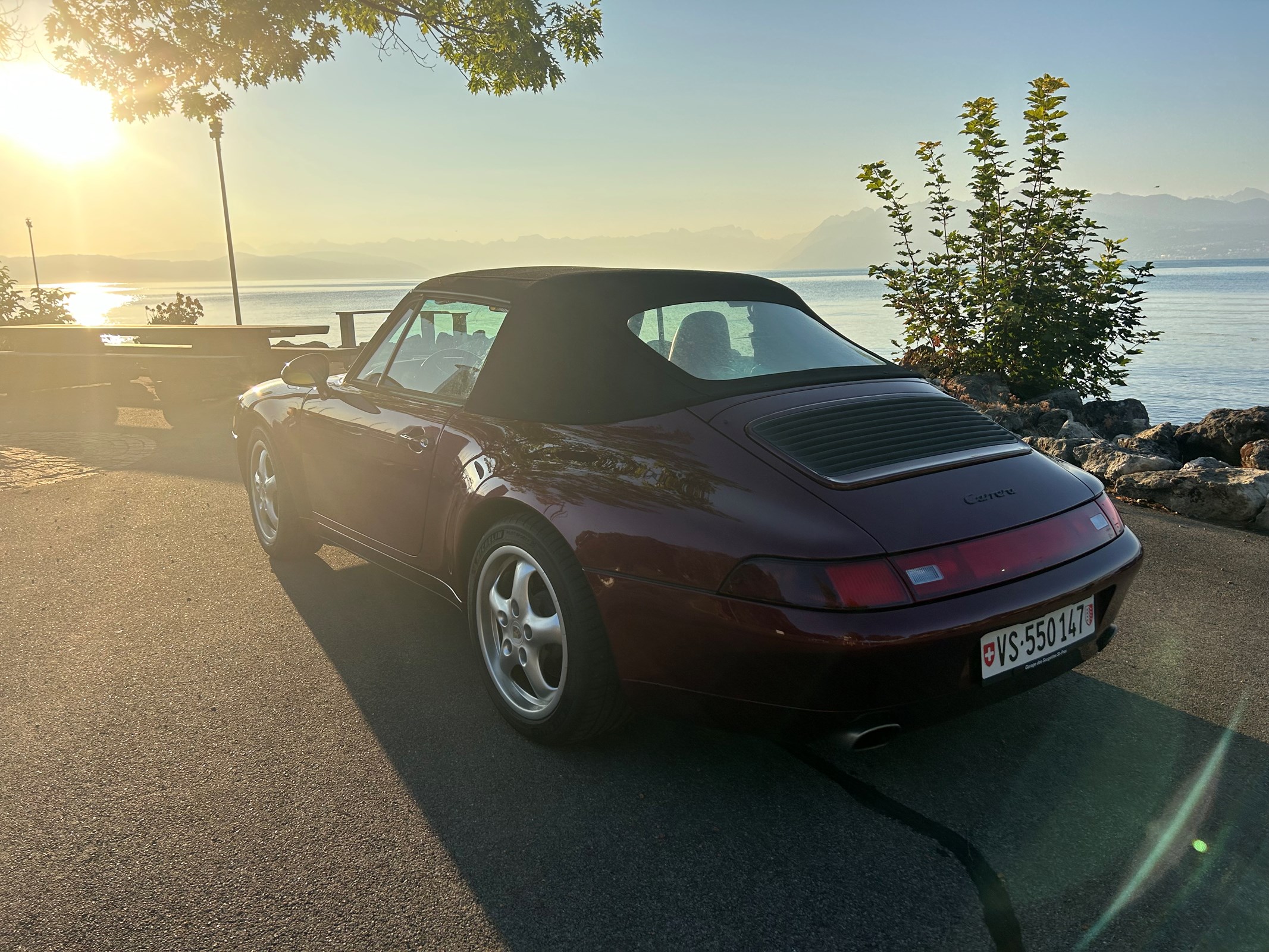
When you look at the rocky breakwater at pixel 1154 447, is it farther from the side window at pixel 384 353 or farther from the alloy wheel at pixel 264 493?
the alloy wheel at pixel 264 493

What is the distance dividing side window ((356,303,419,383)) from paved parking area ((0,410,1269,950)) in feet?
3.76

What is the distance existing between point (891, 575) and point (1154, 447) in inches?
257

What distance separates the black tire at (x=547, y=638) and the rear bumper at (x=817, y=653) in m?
0.10

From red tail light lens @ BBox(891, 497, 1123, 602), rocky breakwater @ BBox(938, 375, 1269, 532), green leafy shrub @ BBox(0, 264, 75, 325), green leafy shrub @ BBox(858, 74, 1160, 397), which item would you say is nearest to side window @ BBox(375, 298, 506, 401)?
red tail light lens @ BBox(891, 497, 1123, 602)

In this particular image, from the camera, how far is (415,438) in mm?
3500

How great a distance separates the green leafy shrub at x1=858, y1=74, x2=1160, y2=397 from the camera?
8.55 metres

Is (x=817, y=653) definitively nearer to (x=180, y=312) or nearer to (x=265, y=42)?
(x=265, y=42)

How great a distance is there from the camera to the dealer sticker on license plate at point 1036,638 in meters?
2.34

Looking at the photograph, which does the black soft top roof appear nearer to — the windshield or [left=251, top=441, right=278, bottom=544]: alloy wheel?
the windshield

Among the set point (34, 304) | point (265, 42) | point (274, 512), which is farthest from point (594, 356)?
point (34, 304)

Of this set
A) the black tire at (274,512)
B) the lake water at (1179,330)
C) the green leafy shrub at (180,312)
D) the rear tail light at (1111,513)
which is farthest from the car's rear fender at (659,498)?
the green leafy shrub at (180,312)

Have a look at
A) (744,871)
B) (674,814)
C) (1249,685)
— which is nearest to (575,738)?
(674,814)

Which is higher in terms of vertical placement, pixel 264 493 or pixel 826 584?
pixel 826 584

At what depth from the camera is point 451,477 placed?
10.7 feet
